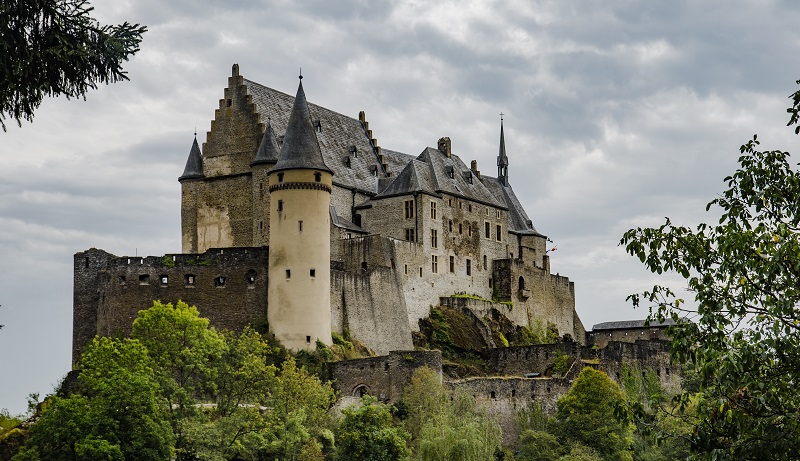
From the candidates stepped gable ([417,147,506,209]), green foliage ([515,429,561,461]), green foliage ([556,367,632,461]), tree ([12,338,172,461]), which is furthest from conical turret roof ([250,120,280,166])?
tree ([12,338,172,461])

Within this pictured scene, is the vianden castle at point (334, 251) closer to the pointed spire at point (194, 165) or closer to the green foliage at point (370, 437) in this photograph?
the pointed spire at point (194, 165)

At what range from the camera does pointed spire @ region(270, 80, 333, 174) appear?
219ft

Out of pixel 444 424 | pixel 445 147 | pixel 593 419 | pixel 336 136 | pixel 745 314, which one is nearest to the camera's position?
pixel 745 314

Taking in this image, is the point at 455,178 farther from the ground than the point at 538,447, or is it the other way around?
the point at 455,178

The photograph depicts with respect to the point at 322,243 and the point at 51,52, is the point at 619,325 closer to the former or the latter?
the point at 322,243

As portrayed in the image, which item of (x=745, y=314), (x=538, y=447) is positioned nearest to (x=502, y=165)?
(x=538, y=447)

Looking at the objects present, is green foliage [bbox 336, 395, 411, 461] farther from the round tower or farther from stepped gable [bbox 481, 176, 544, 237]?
stepped gable [bbox 481, 176, 544, 237]

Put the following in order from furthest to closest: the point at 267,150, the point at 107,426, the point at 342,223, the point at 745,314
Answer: the point at 342,223, the point at 267,150, the point at 107,426, the point at 745,314

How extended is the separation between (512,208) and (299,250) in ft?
107

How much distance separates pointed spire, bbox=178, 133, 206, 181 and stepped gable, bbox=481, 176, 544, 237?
24301 mm

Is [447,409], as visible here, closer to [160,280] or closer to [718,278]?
[160,280]

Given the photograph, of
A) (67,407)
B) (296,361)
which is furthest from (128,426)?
(296,361)

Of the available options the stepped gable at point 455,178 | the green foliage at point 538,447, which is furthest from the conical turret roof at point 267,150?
the green foliage at point 538,447

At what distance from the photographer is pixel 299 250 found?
216 feet
